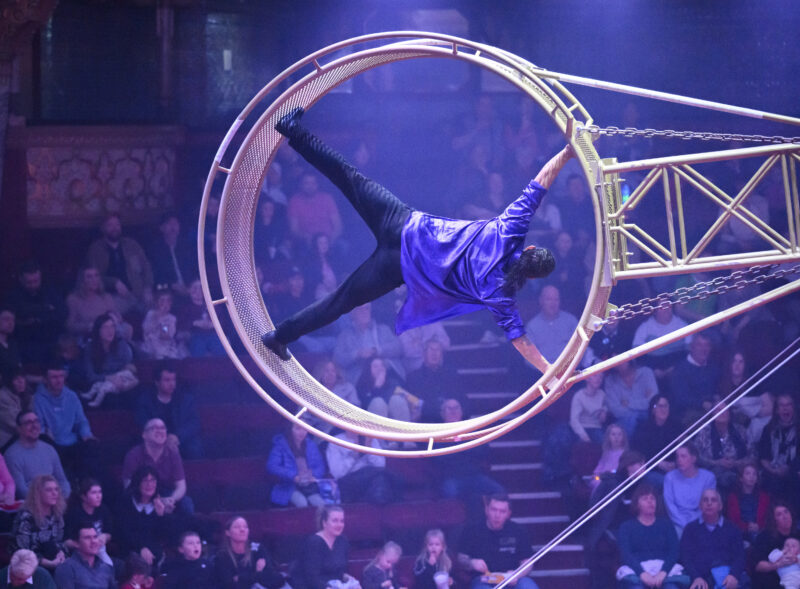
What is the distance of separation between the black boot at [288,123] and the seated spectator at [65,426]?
3129 millimetres

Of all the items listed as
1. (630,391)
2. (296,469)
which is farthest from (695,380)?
(296,469)

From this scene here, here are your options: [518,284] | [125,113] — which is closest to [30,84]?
[125,113]

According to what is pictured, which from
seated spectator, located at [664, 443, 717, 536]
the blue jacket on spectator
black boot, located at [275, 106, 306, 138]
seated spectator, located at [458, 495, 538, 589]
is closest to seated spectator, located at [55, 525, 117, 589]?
the blue jacket on spectator

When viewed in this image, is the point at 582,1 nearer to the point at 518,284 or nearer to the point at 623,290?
the point at 623,290

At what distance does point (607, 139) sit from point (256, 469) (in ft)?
12.2

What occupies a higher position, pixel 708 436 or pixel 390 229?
pixel 390 229

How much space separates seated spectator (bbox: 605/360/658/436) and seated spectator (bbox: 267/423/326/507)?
201cm

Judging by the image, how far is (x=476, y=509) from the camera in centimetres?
752

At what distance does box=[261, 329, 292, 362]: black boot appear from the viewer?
5352 millimetres

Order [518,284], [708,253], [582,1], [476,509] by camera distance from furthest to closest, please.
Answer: [582,1] → [708,253] → [476,509] → [518,284]

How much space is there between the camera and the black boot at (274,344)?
5352mm

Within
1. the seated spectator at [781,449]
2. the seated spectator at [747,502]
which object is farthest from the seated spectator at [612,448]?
the seated spectator at [781,449]

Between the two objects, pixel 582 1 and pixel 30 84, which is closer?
pixel 30 84

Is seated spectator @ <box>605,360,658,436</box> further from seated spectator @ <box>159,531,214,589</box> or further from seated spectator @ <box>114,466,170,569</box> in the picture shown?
seated spectator @ <box>114,466,170,569</box>
